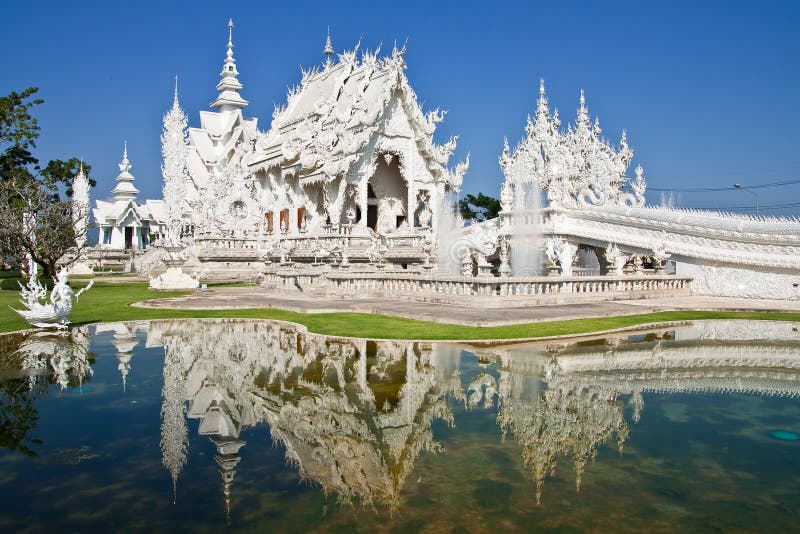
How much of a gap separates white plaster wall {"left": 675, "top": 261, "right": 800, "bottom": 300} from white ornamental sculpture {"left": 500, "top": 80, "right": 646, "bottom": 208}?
15216mm

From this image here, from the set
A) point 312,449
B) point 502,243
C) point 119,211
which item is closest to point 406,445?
point 312,449

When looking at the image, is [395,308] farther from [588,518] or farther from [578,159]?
[578,159]

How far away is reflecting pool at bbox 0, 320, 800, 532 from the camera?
156 inches

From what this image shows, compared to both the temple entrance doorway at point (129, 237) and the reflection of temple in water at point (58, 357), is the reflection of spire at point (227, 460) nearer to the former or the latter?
the reflection of temple in water at point (58, 357)

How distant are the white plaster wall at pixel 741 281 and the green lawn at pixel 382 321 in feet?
17.2

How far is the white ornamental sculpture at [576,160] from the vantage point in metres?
38.0

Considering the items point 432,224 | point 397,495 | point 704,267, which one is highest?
point 432,224

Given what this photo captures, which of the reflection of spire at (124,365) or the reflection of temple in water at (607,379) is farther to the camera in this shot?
the reflection of spire at (124,365)

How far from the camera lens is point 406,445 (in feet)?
17.2

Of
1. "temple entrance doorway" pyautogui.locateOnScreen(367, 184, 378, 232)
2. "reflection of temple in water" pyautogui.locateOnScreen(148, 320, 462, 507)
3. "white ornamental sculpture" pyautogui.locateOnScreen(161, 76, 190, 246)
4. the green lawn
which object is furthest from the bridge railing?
"white ornamental sculpture" pyautogui.locateOnScreen(161, 76, 190, 246)

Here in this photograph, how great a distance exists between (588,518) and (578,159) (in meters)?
40.2

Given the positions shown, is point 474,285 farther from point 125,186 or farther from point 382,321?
point 125,186

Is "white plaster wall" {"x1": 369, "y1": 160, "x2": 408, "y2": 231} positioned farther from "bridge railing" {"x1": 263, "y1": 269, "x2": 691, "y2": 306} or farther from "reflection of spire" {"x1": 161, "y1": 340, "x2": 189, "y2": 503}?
Result: "reflection of spire" {"x1": 161, "y1": 340, "x2": 189, "y2": 503}

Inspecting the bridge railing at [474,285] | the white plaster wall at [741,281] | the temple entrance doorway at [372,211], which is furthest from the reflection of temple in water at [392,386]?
the temple entrance doorway at [372,211]
